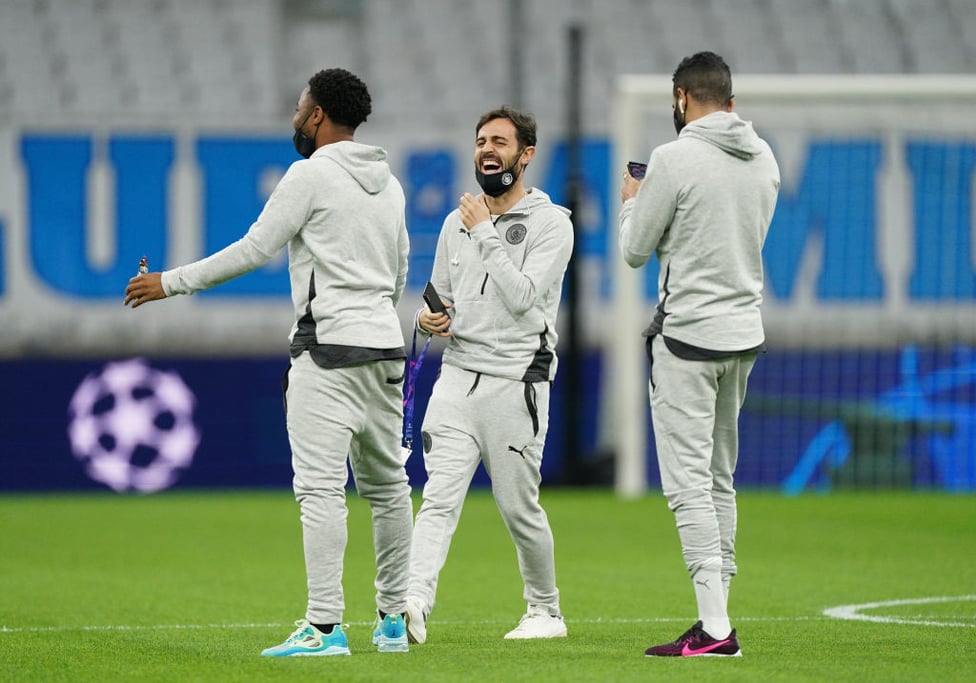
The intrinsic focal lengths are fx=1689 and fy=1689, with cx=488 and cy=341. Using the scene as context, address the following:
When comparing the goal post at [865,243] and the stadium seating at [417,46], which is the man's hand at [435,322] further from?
the stadium seating at [417,46]

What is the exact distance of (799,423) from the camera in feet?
50.7

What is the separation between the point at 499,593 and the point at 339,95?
3310 millimetres

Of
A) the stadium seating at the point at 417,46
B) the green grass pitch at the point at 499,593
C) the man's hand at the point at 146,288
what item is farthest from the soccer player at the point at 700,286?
the stadium seating at the point at 417,46

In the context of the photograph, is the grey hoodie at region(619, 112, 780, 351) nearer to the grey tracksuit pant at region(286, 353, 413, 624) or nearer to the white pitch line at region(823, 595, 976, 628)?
the grey tracksuit pant at region(286, 353, 413, 624)

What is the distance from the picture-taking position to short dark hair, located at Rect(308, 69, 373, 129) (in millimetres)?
5320

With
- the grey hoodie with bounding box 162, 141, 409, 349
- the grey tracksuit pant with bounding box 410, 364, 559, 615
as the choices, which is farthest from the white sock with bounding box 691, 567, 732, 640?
the grey hoodie with bounding box 162, 141, 409, 349

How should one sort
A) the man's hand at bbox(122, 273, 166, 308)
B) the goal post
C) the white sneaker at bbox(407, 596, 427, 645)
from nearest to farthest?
the man's hand at bbox(122, 273, 166, 308) < the white sneaker at bbox(407, 596, 427, 645) < the goal post

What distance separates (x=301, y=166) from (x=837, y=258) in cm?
1126

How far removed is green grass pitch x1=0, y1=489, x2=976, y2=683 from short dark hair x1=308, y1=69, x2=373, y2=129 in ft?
5.60

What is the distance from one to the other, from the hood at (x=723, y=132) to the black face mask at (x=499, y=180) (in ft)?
2.73

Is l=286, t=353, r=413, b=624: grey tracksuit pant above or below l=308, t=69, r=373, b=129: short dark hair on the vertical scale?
below

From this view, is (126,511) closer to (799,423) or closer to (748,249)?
(799,423)

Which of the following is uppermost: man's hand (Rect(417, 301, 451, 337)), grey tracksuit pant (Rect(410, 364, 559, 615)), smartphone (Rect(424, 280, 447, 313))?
smartphone (Rect(424, 280, 447, 313))

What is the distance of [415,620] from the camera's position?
566 cm
